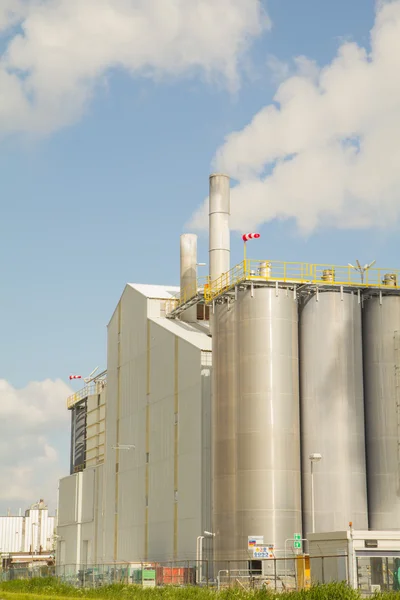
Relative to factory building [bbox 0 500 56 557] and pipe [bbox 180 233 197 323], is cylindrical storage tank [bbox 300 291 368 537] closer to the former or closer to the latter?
pipe [bbox 180 233 197 323]

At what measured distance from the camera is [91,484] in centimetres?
8225

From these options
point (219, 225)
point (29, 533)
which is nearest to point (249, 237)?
point (219, 225)

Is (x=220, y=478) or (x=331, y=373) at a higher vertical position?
(x=331, y=373)

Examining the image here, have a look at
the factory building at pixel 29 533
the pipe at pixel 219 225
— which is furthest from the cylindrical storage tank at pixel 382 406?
the factory building at pixel 29 533

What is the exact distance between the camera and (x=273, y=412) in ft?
178

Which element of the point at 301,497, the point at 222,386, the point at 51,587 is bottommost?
the point at 51,587

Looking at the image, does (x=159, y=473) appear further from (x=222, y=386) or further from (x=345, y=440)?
(x=345, y=440)

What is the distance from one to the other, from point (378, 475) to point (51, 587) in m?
20.1

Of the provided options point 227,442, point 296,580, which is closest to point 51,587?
point 227,442

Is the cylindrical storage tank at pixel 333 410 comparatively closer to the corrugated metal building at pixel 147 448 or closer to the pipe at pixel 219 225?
the corrugated metal building at pixel 147 448

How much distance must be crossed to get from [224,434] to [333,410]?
6.43 m

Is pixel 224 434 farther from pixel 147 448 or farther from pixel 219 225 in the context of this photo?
pixel 219 225

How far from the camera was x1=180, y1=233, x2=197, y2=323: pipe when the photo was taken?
226ft

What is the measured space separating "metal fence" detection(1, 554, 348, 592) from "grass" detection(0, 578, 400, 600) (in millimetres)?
1703
